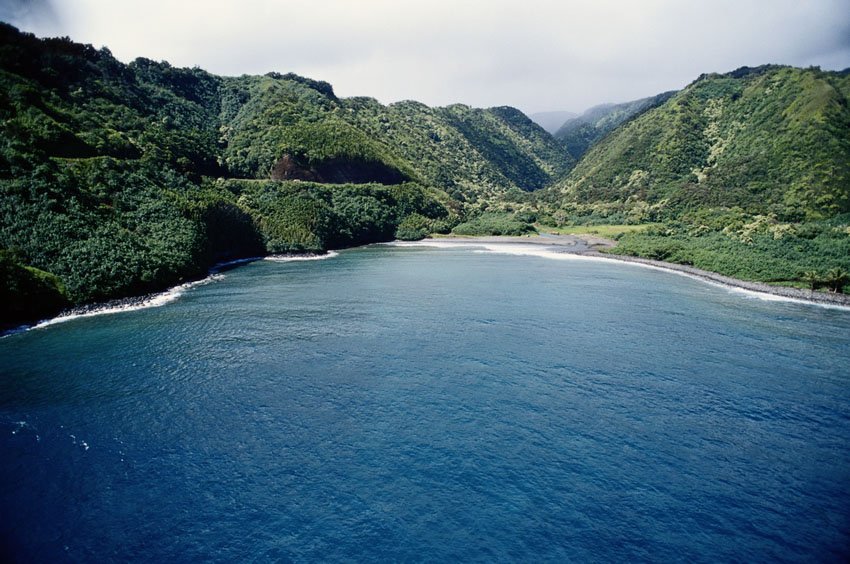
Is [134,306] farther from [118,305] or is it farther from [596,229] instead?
[596,229]

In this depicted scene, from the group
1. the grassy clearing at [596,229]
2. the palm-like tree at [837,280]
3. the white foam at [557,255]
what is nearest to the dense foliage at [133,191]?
the white foam at [557,255]

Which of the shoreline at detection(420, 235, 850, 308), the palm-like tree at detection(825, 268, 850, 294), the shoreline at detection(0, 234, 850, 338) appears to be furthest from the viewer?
the palm-like tree at detection(825, 268, 850, 294)

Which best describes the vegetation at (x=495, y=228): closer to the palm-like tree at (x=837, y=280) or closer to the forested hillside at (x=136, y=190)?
the forested hillside at (x=136, y=190)

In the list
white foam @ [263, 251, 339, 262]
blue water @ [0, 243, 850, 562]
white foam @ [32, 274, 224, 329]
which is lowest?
blue water @ [0, 243, 850, 562]

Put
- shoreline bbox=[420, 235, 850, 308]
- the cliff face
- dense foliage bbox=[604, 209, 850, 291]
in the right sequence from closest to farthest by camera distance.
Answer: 1. shoreline bbox=[420, 235, 850, 308]
2. dense foliage bbox=[604, 209, 850, 291]
3. the cliff face

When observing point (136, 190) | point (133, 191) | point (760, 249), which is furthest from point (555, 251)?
point (133, 191)

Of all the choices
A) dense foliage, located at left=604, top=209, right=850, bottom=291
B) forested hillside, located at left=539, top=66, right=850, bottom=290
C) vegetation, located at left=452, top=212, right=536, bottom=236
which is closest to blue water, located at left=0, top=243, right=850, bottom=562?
dense foliage, located at left=604, top=209, right=850, bottom=291

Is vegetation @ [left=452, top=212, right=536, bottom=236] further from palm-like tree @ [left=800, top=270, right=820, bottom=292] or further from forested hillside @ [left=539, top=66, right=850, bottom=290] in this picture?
palm-like tree @ [left=800, top=270, right=820, bottom=292]
